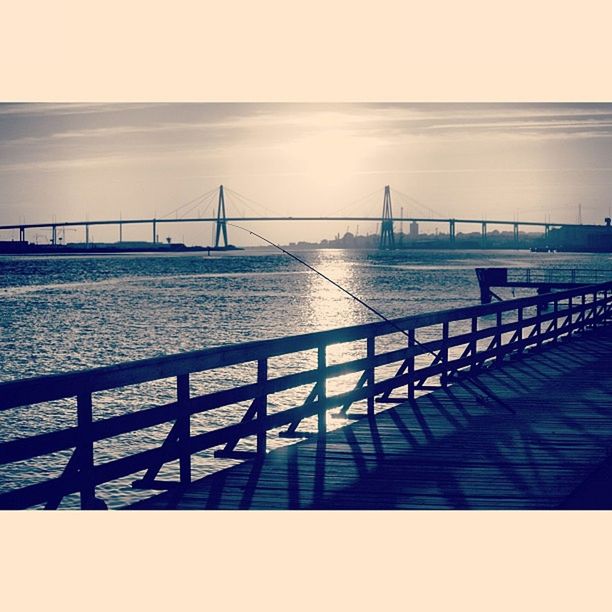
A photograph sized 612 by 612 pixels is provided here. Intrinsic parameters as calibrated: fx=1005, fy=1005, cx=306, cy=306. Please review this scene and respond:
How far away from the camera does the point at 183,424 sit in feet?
24.2

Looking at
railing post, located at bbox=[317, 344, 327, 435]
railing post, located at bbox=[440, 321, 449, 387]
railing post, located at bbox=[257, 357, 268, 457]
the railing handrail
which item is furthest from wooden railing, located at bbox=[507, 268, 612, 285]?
railing post, located at bbox=[257, 357, 268, 457]

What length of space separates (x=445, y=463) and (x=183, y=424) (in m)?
2.18

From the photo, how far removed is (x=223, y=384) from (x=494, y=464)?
14608mm

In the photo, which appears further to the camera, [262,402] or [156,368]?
[262,402]

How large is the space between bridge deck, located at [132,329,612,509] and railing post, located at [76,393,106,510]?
15.9 inches

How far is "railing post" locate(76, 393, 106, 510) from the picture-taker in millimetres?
6375

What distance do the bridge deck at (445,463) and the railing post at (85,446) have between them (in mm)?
404

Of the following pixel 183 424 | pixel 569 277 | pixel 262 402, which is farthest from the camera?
pixel 569 277

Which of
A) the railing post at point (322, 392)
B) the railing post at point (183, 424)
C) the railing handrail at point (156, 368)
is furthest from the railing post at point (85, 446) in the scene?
the railing post at point (322, 392)

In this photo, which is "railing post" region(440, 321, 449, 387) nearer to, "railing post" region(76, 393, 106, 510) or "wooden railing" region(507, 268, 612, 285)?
"railing post" region(76, 393, 106, 510)

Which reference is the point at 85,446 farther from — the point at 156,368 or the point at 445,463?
the point at 445,463

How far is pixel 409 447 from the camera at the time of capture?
28.7 feet

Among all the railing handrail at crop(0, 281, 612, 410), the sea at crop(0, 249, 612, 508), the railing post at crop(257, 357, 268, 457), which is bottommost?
the sea at crop(0, 249, 612, 508)

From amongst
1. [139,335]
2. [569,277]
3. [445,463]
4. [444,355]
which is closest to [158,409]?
[445,463]
